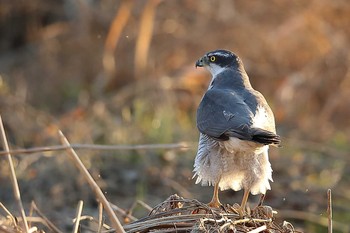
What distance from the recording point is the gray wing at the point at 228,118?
169 inches

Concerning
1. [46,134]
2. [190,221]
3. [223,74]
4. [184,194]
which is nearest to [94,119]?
[46,134]

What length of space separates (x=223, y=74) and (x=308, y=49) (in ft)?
20.8

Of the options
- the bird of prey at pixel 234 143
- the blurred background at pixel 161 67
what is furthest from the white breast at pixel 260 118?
the blurred background at pixel 161 67

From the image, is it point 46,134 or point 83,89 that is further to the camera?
point 83,89

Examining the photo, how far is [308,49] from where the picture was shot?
11625mm

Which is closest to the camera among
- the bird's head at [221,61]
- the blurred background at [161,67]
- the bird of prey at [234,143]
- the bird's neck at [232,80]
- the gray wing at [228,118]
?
the gray wing at [228,118]

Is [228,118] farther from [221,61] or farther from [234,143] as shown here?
[221,61]

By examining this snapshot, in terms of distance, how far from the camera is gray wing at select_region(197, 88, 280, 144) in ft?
14.1

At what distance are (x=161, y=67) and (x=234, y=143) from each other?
272 inches

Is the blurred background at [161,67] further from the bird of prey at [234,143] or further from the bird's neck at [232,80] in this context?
the bird of prey at [234,143]

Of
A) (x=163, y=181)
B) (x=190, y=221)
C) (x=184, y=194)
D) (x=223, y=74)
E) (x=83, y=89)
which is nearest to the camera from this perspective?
(x=190, y=221)

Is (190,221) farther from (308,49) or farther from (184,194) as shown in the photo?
(308,49)

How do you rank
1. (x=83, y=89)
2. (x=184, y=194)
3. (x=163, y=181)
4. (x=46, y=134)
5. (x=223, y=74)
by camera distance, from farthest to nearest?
1. (x=83, y=89)
2. (x=46, y=134)
3. (x=163, y=181)
4. (x=184, y=194)
5. (x=223, y=74)

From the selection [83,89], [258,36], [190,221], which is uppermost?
[190,221]
